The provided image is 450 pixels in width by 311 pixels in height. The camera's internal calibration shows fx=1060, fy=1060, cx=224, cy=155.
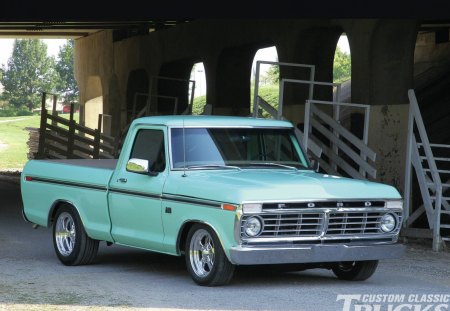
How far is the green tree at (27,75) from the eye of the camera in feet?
574

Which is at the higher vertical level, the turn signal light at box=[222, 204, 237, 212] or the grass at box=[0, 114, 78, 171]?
the turn signal light at box=[222, 204, 237, 212]

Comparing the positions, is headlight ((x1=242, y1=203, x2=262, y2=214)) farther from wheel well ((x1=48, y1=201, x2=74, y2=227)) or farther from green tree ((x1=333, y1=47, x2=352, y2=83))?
green tree ((x1=333, y1=47, x2=352, y2=83))

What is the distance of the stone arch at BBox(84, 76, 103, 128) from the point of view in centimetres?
4941

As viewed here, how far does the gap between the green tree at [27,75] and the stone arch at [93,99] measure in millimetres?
122805

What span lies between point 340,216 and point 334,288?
759 mm

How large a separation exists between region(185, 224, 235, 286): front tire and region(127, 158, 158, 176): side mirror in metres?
0.94

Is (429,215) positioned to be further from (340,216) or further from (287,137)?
(340,216)

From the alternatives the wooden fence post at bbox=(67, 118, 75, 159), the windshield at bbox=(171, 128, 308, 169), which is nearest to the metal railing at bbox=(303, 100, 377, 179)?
the windshield at bbox=(171, 128, 308, 169)

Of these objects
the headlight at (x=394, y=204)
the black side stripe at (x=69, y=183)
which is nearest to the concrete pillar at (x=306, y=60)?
the black side stripe at (x=69, y=183)

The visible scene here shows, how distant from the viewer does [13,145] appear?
7731 centimetres

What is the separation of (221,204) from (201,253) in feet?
2.26

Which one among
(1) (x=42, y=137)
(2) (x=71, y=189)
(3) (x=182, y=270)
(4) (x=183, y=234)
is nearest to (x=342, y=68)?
(1) (x=42, y=137)

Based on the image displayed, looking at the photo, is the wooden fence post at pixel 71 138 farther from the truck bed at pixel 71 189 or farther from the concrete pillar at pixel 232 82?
the truck bed at pixel 71 189

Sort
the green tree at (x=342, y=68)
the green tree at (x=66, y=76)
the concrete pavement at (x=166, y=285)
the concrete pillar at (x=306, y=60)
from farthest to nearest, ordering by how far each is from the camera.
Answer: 1. the green tree at (x=66, y=76)
2. the green tree at (x=342, y=68)
3. the concrete pillar at (x=306, y=60)
4. the concrete pavement at (x=166, y=285)
